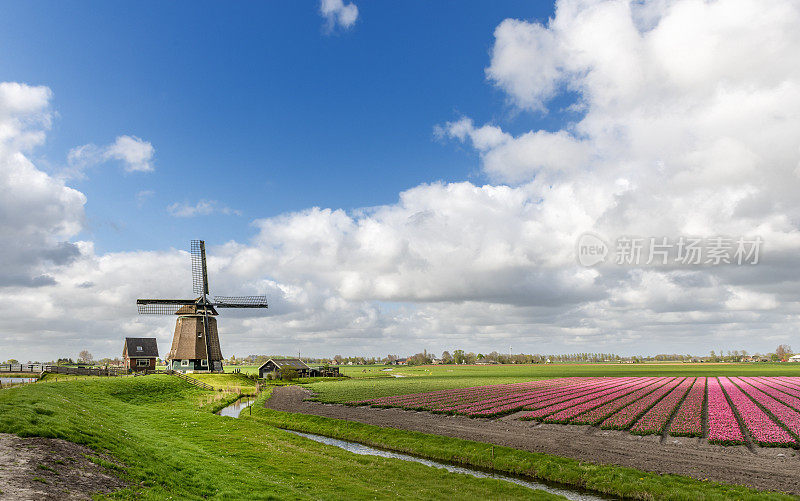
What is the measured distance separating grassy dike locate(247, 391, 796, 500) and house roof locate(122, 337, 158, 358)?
258ft

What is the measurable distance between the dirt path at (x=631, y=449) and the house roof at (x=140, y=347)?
80.1 m

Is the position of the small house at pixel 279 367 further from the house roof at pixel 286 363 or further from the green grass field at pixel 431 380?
the green grass field at pixel 431 380

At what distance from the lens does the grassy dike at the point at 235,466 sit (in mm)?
18891

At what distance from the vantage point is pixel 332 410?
5703cm

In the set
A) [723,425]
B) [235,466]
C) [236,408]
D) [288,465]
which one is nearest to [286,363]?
[236,408]

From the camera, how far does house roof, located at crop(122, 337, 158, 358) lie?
4124 inches

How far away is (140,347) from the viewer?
352 ft

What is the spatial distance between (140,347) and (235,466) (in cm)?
9927

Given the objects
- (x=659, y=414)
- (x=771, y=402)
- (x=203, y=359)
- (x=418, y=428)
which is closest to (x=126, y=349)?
(x=203, y=359)

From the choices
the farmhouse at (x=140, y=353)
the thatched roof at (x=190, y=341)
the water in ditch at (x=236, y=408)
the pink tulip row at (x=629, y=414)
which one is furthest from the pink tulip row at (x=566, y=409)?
the farmhouse at (x=140, y=353)

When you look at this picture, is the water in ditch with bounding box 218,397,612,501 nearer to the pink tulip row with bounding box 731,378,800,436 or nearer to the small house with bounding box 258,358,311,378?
the pink tulip row with bounding box 731,378,800,436

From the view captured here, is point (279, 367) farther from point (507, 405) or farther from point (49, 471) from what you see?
point (49, 471)

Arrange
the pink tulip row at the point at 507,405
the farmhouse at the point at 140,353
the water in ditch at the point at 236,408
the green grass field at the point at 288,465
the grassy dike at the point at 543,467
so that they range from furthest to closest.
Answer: the farmhouse at the point at 140,353 → the water in ditch at the point at 236,408 → the pink tulip row at the point at 507,405 → the grassy dike at the point at 543,467 → the green grass field at the point at 288,465

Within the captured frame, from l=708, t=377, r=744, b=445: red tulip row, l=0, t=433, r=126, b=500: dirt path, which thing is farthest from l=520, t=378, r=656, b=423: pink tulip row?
l=0, t=433, r=126, b=500: dirt path
